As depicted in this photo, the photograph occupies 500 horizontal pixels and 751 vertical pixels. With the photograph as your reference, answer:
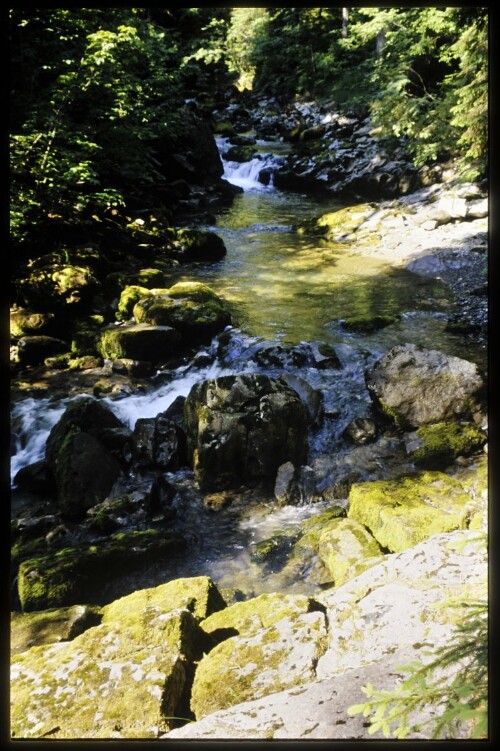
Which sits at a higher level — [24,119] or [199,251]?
[24,119]

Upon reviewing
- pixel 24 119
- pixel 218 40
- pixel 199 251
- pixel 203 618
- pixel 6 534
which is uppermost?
pixel 218 40

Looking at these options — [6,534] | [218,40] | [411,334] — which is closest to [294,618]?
[6,534]

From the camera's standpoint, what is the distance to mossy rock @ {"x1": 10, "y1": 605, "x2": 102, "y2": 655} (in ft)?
11.9

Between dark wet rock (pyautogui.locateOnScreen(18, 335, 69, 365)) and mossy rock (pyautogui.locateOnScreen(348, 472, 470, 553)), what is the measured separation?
6.03 m

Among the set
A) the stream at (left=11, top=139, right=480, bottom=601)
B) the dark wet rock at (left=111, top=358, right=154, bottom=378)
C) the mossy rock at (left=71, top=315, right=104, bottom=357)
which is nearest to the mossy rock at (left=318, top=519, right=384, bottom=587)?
the stream at (left=11, top=139, right=480, bottom=601)

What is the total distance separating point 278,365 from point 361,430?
2153 mm

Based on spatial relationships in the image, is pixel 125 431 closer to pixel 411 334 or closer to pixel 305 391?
pixel 305 391

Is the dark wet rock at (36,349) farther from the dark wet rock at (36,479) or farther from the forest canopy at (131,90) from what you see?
the dark wet rock at (36,479)

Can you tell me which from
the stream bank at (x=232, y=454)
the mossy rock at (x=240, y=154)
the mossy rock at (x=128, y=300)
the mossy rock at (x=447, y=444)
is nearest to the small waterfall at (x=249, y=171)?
the mossy rock at (x=240, y=154)

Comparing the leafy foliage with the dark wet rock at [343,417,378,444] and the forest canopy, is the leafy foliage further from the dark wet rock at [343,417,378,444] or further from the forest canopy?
the forest canopy

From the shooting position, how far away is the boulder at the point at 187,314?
883 cm

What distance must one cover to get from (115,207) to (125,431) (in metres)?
9.22

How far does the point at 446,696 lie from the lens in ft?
6.43

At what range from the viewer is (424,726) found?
6.48 ft
